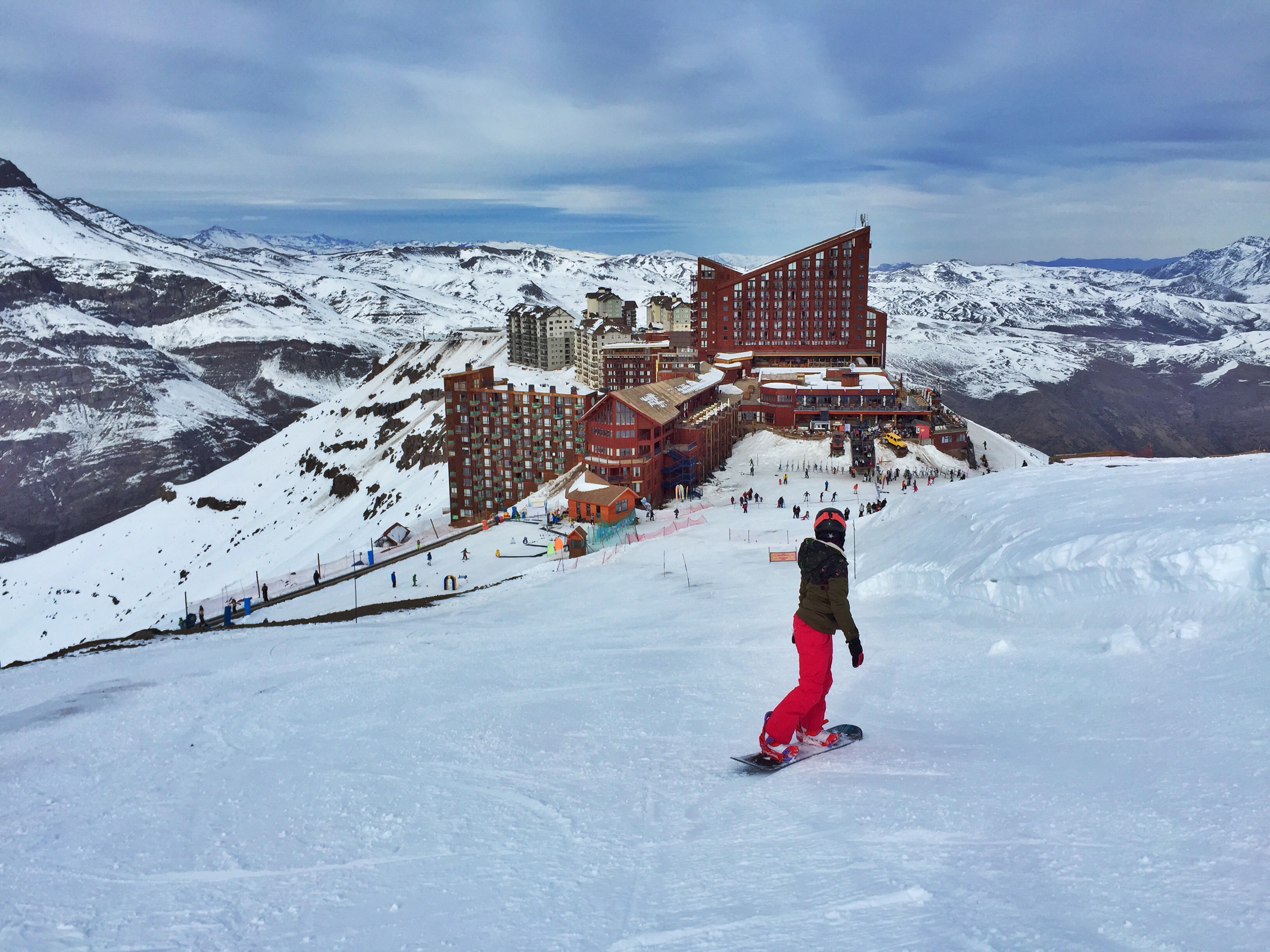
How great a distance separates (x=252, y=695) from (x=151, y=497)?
450ft

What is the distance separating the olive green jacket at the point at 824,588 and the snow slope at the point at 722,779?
1383mm

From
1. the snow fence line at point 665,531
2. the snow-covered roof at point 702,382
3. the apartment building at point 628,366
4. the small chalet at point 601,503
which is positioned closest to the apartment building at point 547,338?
the apartment building at point 628,366

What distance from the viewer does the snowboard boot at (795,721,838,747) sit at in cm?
779

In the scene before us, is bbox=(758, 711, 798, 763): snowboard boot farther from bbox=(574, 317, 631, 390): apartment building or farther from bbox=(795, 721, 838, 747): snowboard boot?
bbox=(574, 317, 631, 390): apartment building

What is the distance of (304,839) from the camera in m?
6.91

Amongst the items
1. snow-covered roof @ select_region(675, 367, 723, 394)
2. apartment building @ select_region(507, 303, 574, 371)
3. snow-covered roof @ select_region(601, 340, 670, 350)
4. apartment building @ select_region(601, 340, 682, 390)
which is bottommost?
snow-covered roof @ select_region(675, 367, 723, 394)

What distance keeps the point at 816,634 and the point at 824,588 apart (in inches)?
19.7

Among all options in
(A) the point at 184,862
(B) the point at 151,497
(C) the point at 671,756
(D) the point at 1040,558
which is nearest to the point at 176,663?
(A) the point at 184,862

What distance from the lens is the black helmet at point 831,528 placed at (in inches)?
289

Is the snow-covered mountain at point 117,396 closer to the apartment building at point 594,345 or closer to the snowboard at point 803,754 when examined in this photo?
the apartment building at point 594,345

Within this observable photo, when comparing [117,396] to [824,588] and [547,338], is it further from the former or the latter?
[824,588]

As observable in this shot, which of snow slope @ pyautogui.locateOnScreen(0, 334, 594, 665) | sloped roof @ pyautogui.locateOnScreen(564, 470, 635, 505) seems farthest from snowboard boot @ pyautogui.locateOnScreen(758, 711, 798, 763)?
snow slope @ pyautogui.locateOnScreen(0, 334, 594, 665)

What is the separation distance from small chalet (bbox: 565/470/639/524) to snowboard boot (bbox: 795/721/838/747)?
31.1 m

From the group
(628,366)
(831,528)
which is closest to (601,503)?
(831,528)
